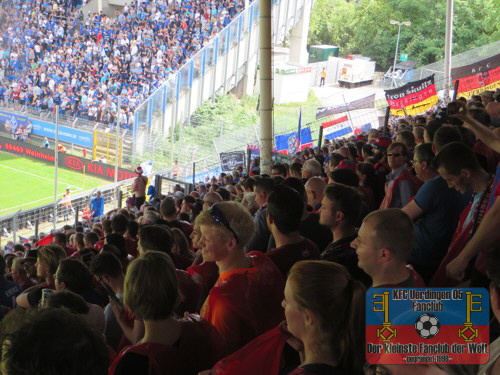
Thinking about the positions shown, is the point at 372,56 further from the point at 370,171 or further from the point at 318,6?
the point at 370,171

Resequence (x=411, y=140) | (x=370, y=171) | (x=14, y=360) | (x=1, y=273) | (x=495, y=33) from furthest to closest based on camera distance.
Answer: (x=495, y=33) → (x=411, y=140) → (x=370, y=171) → (x=1, y=273) → (x=14, y=360)

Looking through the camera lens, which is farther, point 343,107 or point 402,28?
point 402,28

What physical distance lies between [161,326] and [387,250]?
909 millimetres

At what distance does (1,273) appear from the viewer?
5.04 m

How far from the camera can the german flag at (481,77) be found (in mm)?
17844

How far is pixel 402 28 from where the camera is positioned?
48.8 meters

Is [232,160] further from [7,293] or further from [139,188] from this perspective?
[7,293]

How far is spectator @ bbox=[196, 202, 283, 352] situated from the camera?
296cm

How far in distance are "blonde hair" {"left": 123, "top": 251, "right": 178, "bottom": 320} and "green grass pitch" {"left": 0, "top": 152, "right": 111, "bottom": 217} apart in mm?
25112

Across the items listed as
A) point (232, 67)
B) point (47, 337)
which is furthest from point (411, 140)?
point (232, 67)

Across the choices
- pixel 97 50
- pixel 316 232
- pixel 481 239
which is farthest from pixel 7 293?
pixel 97 50

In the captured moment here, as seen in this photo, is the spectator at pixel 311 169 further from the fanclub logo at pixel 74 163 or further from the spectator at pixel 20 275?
the fanclub logo at pixel 74 163

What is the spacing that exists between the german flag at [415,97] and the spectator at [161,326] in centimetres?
1284

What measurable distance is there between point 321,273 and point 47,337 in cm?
85
